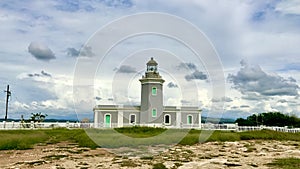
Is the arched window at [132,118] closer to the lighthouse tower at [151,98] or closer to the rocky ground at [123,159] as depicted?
the lighthouse tower at [151,98]

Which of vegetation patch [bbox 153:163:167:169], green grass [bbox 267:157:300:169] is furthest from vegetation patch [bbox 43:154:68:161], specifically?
green grass [bbox 267:157:300:169]

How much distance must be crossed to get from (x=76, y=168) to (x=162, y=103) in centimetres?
2477

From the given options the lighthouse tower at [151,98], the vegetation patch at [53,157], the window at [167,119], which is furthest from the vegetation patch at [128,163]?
the window at [167,119]

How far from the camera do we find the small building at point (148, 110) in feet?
114

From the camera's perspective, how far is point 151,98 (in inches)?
1371

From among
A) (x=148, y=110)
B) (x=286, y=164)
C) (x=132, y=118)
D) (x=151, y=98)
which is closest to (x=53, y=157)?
(x=286, y=164)

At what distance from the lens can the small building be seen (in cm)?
3469

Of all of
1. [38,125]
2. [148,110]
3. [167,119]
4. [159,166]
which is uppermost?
[148,110]

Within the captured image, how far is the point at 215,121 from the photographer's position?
1251 inches

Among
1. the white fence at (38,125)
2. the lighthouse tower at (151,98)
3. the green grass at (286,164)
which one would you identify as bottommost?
the green grass at (286,164)

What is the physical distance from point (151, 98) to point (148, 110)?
3.94 feet

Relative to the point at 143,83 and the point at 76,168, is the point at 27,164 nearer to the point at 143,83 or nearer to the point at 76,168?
the point at 76,168

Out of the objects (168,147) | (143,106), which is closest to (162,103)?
(143,106)

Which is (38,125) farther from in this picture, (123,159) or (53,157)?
(123,159)
